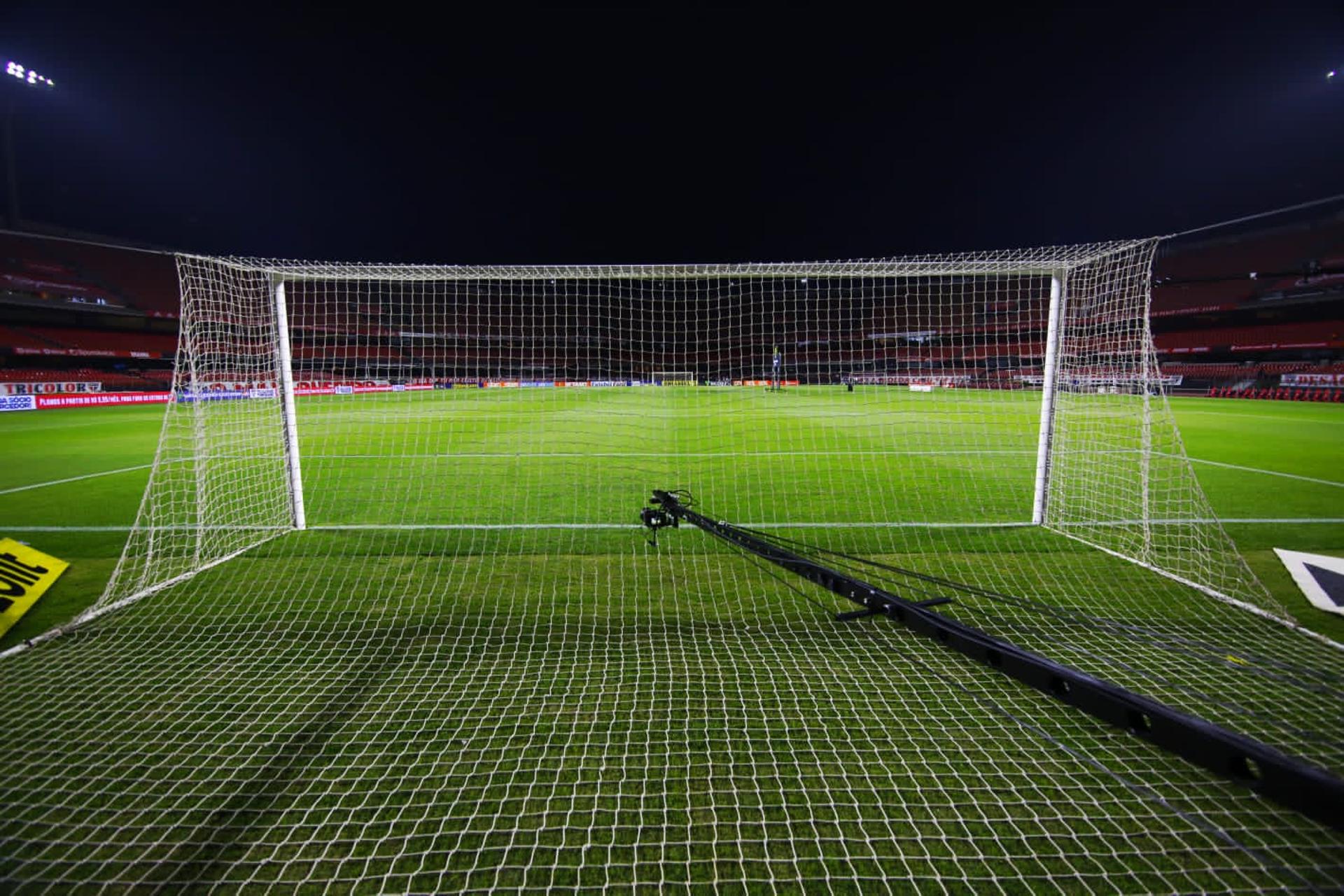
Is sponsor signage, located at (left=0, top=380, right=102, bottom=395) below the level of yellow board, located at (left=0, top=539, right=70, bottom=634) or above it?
above

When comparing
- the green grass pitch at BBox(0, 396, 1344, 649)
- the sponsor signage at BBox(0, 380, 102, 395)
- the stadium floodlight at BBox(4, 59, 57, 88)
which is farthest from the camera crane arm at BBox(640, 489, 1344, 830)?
the stadium floodlight at BBox(4, 59, 57, 88)

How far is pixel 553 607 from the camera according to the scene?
11.7 ft

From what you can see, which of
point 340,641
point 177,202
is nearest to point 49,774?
point 340,641

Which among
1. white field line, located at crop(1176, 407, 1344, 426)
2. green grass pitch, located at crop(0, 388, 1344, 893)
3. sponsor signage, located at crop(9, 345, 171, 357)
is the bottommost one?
green grass pitch, located at crop(0, 388, 1344, 893)

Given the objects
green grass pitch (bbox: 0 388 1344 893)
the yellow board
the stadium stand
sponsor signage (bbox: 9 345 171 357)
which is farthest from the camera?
sponsor signage (bbox: 9 345 171 357)


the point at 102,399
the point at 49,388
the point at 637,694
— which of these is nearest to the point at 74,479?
the point at 637,694

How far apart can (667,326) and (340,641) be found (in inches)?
1213

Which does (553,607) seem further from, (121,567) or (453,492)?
(453,492)

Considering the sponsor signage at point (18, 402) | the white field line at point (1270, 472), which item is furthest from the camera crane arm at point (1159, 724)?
the sponsor signage at point (18, 402)

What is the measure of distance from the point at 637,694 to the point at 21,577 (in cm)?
414

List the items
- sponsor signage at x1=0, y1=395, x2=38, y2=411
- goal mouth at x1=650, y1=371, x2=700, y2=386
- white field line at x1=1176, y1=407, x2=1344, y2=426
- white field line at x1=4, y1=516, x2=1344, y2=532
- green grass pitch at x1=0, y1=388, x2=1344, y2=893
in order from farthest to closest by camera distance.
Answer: sponsor signage at x1=0, y1=395, x2=38, y2=411 < white field line at x1=1176, y1=407, x2=1344, y2=426 < goal mouth at x1=650, y1=371, x2=700, y2=386 < white field line at x1=4, y1=516, x2=1344, y2=532 < green grass pitch at x1=0, y1=388, x2=1344, y2=893

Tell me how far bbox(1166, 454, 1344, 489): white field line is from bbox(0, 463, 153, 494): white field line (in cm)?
1351

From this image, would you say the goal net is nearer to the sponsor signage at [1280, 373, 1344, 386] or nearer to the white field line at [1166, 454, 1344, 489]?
the white field line at [1166, 454, 1344, 489]

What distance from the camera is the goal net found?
1.69 m
